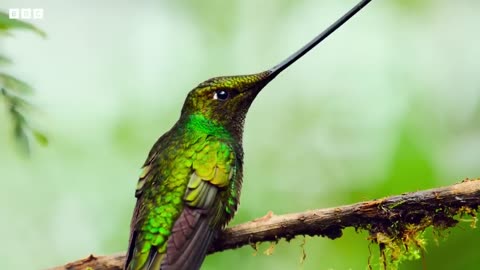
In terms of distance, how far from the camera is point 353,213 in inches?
127

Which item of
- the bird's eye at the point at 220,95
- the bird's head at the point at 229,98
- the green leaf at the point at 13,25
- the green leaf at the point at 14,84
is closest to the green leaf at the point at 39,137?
the green leaf at the point at 14,84

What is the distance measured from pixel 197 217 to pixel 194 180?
0.66 ft

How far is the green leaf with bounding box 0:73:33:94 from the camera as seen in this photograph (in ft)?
10.9

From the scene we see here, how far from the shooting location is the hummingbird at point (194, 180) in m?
3.29

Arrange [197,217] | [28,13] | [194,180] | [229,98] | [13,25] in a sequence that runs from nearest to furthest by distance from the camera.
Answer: [13,25], [197,217], [194,180], [229,98], [28,13]

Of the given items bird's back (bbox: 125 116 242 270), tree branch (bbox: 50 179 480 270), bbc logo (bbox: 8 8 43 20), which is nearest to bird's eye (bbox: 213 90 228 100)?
bird's back (bbox: 125 116 242 270)

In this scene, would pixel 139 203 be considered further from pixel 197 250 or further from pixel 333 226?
pixel 333 226

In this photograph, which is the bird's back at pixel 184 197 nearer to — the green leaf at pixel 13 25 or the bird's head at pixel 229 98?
the bird's head at pixel 229 98

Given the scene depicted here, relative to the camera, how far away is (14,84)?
3346mm

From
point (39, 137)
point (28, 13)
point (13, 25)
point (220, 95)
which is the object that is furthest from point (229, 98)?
point (28, 13)

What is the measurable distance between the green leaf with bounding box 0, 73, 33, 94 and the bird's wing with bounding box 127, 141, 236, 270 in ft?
2.49

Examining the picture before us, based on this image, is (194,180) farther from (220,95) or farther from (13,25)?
(13,25)

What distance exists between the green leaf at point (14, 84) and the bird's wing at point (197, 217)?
0.76m

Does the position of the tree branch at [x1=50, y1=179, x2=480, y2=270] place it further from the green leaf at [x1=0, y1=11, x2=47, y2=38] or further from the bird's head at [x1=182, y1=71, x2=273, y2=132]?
the green leaf at [x1=0, y1=11, x2=47, y2=38]
